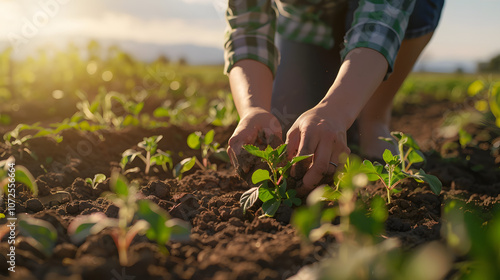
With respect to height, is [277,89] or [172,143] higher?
[277,89]

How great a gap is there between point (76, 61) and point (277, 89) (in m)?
3.21

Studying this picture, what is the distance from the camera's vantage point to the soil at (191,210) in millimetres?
947

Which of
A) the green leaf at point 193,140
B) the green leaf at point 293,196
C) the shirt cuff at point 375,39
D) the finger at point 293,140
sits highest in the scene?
the shirt cuff at point 375,39

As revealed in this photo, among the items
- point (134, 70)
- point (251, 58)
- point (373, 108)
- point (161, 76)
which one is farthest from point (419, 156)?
point (134, 70)

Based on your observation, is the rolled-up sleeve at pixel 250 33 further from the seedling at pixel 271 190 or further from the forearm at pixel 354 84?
the seedling at pixel 271 190

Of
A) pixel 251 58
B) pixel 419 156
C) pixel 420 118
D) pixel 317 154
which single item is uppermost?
pixel 251 58

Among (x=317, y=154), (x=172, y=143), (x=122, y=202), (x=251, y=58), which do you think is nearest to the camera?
(x=122, y=202)

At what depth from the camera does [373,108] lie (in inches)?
103

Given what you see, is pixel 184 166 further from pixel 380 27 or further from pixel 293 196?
pixel 380 27

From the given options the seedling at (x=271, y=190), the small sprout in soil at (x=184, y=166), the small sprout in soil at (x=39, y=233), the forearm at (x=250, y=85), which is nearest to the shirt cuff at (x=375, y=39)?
the forearm at (x=250, y=85)

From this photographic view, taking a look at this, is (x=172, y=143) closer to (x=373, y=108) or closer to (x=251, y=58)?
(x=251, y=58)

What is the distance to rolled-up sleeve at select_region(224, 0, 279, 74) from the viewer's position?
206 centimetres

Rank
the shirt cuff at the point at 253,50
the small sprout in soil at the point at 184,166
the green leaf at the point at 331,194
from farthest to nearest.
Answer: the shirt cuff at the point at 253,50 < the small sprout in soil at the point at 184,166 < the green leaf at the point at 331,194

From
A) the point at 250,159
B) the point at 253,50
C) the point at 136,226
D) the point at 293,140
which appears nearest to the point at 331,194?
the point at 293,140
